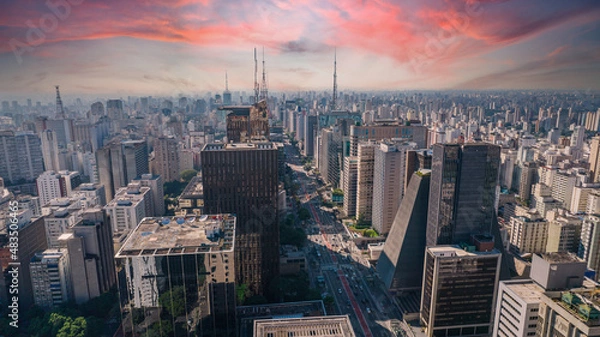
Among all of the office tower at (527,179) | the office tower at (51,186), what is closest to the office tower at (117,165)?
the office tower at (51,186)

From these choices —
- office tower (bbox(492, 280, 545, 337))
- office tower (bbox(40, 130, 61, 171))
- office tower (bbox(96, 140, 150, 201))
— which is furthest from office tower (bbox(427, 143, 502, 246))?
office tower (bbox(40, 130, 61, 171))

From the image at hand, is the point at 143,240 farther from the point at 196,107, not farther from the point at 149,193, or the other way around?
the point at 196,107

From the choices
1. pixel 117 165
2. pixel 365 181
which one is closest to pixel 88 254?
pixel 117 165

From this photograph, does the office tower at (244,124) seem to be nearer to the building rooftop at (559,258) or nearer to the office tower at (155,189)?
the office tower at (155,189)

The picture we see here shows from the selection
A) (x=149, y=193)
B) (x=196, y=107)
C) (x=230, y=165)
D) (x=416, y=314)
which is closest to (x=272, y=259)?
(x=230, y=165)

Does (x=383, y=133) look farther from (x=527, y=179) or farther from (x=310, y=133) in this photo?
(x=310, y=133)

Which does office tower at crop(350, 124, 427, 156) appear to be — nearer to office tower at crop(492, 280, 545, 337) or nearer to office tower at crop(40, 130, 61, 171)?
office tower at crop(492, 280, 545, 337)
